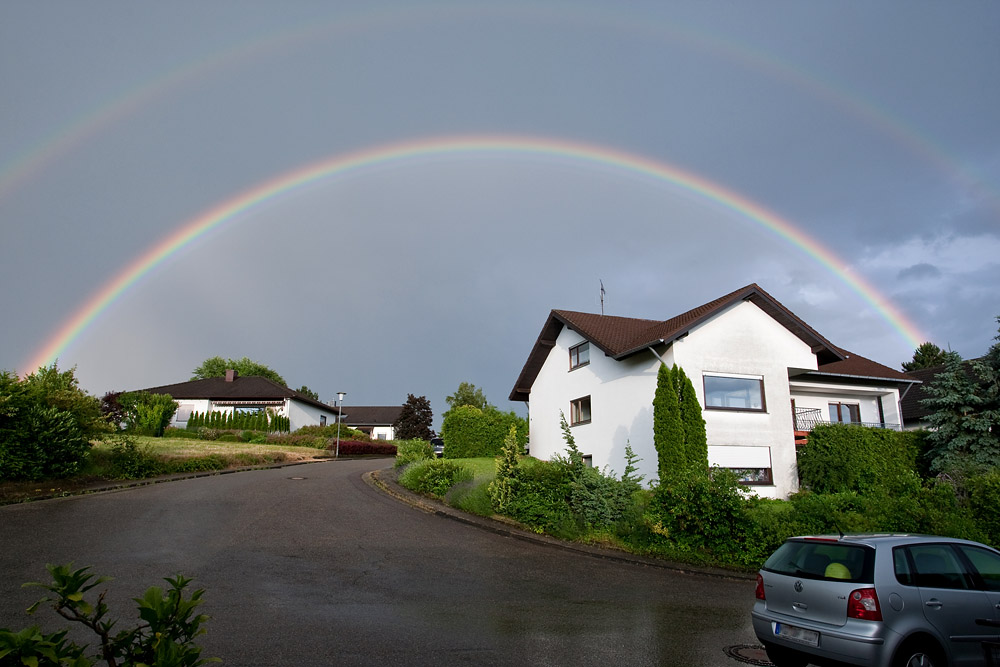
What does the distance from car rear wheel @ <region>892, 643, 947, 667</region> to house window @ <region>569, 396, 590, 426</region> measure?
778 inches

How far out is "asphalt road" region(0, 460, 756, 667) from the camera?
742cm

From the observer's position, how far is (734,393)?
2267cm

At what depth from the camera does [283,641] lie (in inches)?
291

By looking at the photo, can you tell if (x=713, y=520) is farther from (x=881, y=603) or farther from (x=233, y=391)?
(x=233, y=391)

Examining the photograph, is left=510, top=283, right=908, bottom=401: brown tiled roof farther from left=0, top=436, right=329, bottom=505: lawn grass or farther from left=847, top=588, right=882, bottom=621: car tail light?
left=847, top=588, right=882, bottom=621: car tail light

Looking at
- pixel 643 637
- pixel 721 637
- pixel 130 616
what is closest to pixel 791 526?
pixel 721 637

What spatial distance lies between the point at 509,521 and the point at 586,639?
8.95m

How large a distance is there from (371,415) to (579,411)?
225 feet

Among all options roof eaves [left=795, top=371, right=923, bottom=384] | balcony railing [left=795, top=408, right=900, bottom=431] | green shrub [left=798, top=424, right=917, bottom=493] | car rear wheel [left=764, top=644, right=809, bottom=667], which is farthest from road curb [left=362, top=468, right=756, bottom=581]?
balcony railing [left=795, top=408, right=900, bottom=431]

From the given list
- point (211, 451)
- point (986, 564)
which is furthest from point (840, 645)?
point (211, 451)

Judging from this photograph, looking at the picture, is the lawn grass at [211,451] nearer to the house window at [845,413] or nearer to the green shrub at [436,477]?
the green shrub at [436,477]

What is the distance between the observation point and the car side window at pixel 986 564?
22.9 feet

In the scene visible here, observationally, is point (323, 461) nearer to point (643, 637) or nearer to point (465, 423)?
point (465, 423)

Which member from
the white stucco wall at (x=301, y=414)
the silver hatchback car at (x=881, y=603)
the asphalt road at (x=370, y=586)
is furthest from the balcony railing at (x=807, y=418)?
the white stucco wall at (x=301, y=414)
